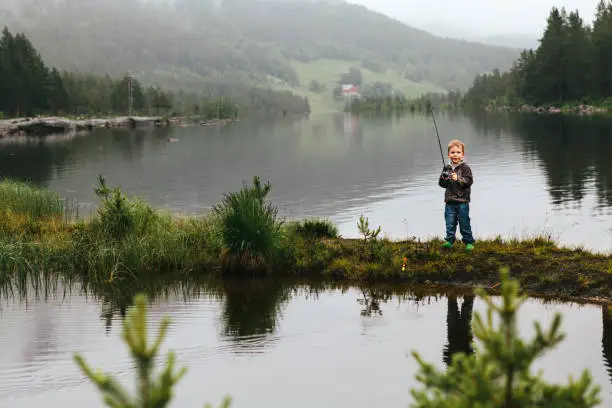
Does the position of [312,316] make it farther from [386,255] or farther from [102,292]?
[102,292]

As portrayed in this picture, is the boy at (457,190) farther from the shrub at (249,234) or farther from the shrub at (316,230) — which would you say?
the shrub at (316,230)

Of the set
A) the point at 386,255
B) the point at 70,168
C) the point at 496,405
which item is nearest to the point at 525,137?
the point at 70,168

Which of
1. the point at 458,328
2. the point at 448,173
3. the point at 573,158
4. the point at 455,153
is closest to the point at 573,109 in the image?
the point at 573,158

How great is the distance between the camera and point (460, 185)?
49.1 ft

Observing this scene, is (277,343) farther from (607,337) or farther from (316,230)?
(316,230)

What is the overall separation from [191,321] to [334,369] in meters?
3.79

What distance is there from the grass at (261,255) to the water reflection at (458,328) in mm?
1102

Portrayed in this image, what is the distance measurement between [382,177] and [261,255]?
35362mm

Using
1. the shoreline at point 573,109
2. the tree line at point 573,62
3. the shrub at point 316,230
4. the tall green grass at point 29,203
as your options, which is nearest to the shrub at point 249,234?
the shrub at point 316,230

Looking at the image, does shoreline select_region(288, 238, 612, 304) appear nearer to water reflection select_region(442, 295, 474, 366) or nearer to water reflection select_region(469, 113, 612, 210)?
water reflection select_region(442, 295, 474, 366)

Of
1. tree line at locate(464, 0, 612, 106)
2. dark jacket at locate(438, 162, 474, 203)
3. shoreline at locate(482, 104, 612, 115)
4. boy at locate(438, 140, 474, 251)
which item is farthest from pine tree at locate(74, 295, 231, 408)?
tree line at locate(464, 0, 612, 106)

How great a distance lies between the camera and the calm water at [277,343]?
9664 millimetres

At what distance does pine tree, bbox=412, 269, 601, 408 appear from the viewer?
11.9ft

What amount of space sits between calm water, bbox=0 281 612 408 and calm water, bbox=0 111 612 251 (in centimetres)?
1012
